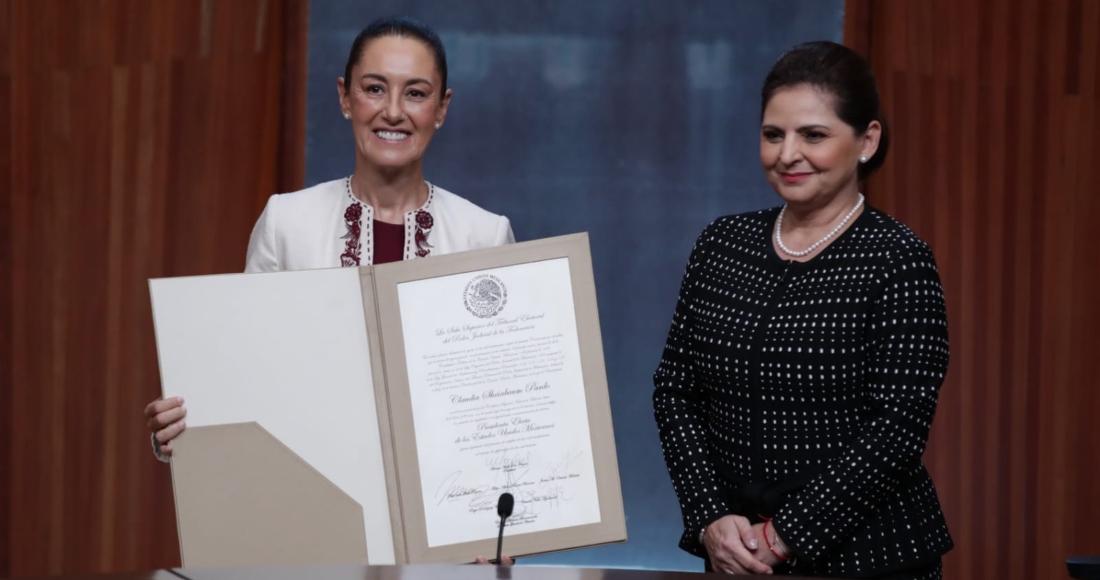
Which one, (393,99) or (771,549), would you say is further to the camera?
(393,99)

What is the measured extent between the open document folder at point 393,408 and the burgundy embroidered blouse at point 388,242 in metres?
0.27

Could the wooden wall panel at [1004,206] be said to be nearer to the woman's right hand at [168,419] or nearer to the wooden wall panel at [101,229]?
the wooden wall panel at [101,229]

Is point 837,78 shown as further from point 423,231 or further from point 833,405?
point 423,231

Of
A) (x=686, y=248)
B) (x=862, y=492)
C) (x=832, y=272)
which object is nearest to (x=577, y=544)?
(x=862, y=492)

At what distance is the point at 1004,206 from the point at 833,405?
6.46 ft

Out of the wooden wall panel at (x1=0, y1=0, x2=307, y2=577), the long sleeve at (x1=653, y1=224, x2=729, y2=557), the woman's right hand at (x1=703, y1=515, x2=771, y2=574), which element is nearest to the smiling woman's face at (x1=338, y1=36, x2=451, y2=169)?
the long sleeve at (x1=653, y1=224, x2=729, y2=557)

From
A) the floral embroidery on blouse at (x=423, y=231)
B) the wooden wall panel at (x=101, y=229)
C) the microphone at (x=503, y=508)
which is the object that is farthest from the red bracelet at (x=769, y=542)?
the wooden wall panel at (x=101, y=229)

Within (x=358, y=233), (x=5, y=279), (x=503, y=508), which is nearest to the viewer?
(x=503, y=508)

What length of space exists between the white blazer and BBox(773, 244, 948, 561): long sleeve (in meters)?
0.72

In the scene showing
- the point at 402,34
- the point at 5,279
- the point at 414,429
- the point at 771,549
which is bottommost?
the point at 771,549

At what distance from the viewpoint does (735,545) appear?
1.86 metres

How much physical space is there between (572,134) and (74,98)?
1500mm

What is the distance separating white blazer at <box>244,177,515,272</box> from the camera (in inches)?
83.7
